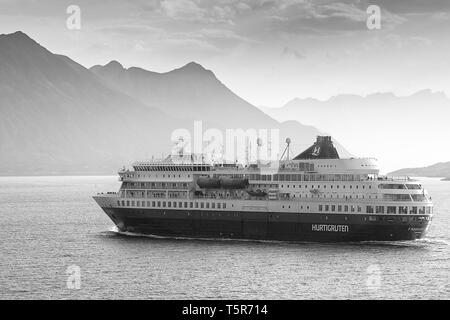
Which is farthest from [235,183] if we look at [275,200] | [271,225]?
[271,225]

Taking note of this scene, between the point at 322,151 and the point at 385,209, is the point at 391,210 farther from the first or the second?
the point at 322,151

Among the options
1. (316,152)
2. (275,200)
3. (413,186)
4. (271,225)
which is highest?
(316,152)

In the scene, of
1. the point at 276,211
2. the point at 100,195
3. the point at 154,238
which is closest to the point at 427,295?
the point at 276,211

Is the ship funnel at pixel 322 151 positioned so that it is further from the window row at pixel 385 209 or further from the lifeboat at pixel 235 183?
the window row at pixel 385 209

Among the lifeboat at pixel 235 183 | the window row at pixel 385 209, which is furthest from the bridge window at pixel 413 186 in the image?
the lifeboat at pixel 235 183

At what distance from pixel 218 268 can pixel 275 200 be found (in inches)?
633

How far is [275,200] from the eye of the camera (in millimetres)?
77375

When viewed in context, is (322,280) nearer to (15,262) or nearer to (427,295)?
(427,295)

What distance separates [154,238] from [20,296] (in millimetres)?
27715

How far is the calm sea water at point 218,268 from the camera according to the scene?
5488 cm

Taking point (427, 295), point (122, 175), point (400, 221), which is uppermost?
point (122, 175)

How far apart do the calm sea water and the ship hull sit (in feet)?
4.14

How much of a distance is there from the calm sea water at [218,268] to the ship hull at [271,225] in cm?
126
